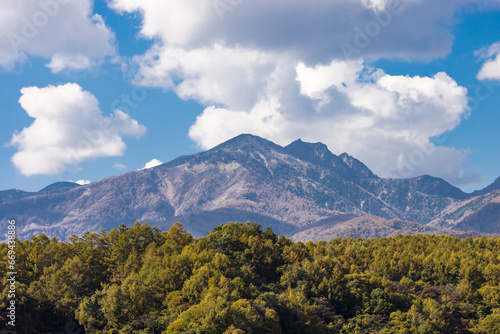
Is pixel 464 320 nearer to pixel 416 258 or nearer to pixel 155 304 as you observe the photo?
pixel 416 258

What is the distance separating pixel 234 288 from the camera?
118 metres

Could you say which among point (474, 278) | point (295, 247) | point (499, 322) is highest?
point (295, 247)

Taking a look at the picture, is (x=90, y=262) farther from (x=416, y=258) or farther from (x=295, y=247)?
(x=416, y=258)

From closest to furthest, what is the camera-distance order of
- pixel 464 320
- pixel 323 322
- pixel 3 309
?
pixel 3 309 → pixel 323 322 → pixel 464 320

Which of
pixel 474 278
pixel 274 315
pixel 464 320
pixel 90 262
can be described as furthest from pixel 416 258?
pixel 90 262

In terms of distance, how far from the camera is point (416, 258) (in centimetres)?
16562

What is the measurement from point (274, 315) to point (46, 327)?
5212cm

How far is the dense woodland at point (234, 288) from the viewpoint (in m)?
109

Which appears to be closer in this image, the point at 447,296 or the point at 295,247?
the point at 447,296

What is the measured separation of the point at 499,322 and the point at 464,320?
29.9 ft

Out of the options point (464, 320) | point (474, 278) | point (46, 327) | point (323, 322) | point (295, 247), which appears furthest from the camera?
point (295, 247)

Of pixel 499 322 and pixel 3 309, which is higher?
pixel 3 309

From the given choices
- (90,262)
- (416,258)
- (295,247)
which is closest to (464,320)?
(416,258)

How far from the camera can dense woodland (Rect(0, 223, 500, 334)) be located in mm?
109000
